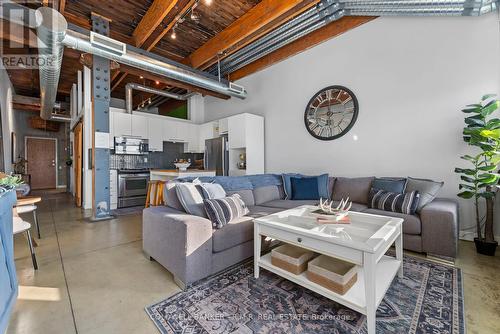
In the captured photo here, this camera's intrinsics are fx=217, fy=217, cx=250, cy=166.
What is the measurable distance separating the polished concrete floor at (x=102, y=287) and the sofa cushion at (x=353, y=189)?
3.77 feet

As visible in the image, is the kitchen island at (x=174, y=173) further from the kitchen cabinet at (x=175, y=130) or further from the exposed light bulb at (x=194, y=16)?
the exposed light bulb at (x=194, y=16)

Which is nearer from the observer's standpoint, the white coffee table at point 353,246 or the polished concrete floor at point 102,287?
the white coffee table at point 353,246

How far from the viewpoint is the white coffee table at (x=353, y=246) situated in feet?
4.11

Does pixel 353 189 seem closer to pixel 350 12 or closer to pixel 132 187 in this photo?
pixel 350 12

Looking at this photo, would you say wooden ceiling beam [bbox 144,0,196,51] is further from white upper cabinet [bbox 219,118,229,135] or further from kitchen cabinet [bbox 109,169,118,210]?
kitchen cabinet [bbox 109,169,118,210]

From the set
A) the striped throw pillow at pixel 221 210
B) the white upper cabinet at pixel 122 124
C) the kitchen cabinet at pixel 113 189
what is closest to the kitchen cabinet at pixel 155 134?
the white upper cabinet at pixel 122 124

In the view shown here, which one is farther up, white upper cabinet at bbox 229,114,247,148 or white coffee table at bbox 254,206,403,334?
white upper cabinet at bbox 229,114,247,148

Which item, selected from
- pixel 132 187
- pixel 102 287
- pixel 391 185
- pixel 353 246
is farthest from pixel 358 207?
pixel 132 187

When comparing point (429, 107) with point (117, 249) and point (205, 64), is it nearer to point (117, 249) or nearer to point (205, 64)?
point (205, 64)

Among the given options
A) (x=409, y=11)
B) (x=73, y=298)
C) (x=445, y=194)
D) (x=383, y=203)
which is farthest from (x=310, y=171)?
(x=73, y=298)

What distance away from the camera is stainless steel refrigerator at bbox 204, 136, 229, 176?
5117 millimetres

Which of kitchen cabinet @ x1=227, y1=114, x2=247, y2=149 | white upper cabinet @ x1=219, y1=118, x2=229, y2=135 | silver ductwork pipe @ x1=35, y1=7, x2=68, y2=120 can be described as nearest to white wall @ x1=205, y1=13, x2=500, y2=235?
kitchen cabinet @ x1=227, y1=114, x2=247, y2=149

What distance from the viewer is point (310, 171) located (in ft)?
13.6

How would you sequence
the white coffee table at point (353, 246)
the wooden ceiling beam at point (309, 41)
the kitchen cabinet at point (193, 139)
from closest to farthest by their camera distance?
the white coffee table at point (353, 246), the wooden ceiling beam at point (309, 41), the kitchen cabinet at point (193, 139)
